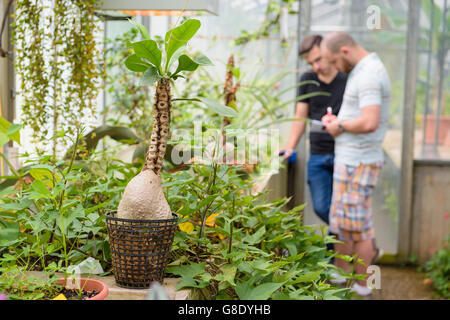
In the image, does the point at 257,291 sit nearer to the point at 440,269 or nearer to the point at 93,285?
the point at 93,285

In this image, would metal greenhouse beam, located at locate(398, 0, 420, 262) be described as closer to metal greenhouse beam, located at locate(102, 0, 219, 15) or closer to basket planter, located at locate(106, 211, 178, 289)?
metal greenhouse beam, located at locate(102, 0, 219, 15)

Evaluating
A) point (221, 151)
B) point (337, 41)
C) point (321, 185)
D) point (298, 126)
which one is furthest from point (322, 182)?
point (221, 151)

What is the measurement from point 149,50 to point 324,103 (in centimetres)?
258

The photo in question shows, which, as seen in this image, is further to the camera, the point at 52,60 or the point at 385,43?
the point at 385,43

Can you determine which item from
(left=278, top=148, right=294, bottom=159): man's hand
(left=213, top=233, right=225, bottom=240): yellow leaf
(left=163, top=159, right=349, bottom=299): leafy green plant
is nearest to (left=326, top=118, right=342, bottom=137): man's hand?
(left=278, top=148, right=294, bottom=159): man's hand

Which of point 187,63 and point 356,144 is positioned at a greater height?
point 187,63

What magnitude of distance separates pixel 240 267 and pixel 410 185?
132 inches

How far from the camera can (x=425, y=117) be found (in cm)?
414

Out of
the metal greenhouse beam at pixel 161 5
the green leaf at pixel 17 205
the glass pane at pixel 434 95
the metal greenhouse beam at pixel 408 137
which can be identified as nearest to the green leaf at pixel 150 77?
the green leaf at pixel 17 205

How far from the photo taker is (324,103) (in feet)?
11.4

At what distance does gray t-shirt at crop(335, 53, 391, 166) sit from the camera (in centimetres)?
297
